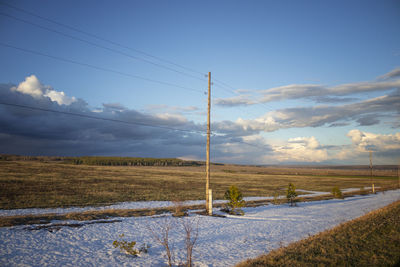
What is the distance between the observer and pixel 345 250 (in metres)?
9.40

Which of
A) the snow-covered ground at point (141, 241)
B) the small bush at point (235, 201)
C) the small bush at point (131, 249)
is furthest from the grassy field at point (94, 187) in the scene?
the small bush at point (131, 249)

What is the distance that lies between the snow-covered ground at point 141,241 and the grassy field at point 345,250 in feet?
4.82

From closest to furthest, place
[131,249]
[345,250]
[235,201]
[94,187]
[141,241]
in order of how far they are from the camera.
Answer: [345,250]
[131,249]
[141,241]
[235,201]
[94,187]

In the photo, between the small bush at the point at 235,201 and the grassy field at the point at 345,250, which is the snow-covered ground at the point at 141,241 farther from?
the small bush at the point at 235,201

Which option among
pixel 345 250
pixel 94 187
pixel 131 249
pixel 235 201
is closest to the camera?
pixel 345 250

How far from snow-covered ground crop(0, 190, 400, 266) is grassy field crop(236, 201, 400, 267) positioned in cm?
147

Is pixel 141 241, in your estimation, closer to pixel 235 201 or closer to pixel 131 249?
pixel 131 249

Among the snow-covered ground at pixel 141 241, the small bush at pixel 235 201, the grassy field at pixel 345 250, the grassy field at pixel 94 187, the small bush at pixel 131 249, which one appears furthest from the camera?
the grassy field at pixel 94 187

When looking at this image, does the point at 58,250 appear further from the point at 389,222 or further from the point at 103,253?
the point at 389,222

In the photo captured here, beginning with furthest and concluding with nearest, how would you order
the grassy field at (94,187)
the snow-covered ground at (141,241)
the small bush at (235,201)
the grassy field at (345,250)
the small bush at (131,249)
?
1. the grassy field at (94,187)
2. the small bush at (235,201)
3. the small bush at (131,249)
4. the snow-covered ground at (141,241)
5. the grassy field at (345,250)

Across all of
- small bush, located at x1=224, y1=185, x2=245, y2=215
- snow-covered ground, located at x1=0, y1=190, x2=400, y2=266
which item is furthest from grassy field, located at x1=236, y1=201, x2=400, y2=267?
small bush, located at x1=224, y1=185, x2=245, y2=215

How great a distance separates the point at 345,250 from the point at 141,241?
8654 mm

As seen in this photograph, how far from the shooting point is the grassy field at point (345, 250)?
810 cm

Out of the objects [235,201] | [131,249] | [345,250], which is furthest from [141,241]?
[235,201]
